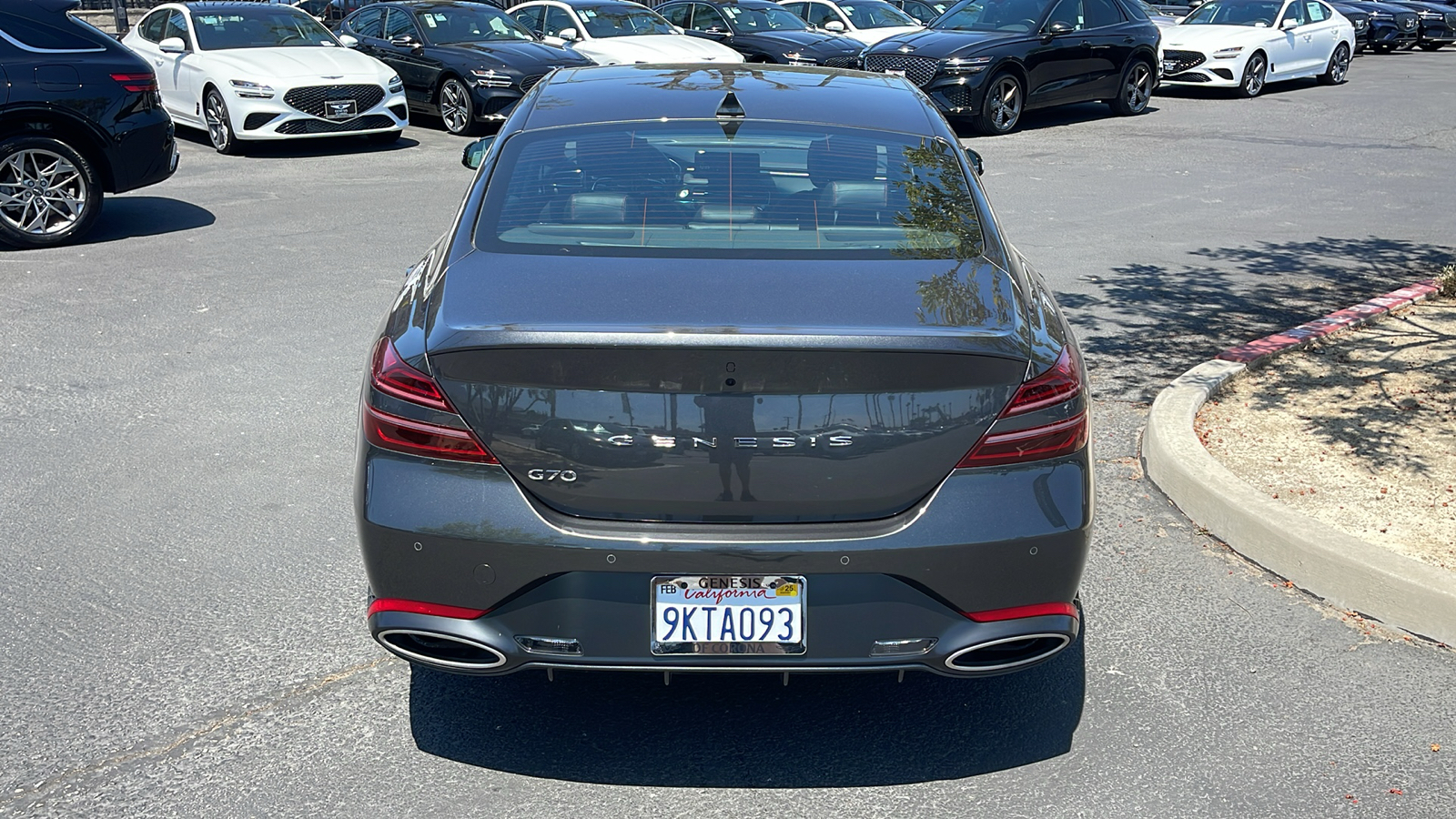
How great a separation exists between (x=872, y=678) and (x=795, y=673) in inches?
33.0

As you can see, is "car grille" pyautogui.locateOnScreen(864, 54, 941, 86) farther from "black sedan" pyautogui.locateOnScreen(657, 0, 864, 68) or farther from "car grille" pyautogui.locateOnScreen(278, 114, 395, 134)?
"car grille" pyautogui.locateOnScreen(278, 114, 395, 134)

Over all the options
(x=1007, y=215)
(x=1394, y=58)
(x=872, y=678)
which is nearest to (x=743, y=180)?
(x=872, y=678)

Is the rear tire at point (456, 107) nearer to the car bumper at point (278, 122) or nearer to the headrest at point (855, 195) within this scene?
the car bumper at point (278, 122)

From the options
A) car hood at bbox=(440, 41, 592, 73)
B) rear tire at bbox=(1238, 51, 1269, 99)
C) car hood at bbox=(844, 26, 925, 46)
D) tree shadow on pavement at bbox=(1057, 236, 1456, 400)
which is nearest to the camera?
tree shadow on pavement at bbox=(1057, 236, 1456, 400)

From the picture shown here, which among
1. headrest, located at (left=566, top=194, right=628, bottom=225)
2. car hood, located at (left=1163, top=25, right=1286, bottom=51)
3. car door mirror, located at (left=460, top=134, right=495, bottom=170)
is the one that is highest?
headrest, located at (left=566, top=194, right=628, bottom=225)

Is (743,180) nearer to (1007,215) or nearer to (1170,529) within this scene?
(1170,529)

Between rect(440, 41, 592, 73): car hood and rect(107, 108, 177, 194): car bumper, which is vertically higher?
rect(440, 41, 592, 73): car hood

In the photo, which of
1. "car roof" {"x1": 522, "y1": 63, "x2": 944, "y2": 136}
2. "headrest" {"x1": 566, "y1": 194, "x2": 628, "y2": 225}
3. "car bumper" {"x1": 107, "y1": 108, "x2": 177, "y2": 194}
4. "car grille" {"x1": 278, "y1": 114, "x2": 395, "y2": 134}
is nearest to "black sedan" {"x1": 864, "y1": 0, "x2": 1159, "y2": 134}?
"car grille" {"x1": 278, "y1": 114, "x2": 395, "y2": 134}

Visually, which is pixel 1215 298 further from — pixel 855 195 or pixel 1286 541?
pixel 855 195

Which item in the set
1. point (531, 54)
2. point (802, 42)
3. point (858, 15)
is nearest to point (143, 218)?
point (531, 54)

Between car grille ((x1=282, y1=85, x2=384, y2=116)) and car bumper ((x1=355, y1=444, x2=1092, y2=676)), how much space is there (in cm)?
1195

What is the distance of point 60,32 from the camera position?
10.0m

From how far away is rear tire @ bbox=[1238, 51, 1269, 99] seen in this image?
20750 millimetres

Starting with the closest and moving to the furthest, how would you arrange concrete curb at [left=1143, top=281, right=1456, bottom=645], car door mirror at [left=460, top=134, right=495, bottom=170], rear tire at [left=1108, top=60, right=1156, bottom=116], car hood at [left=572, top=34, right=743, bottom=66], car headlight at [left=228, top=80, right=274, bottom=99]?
1. concrete curb at [left=1143, top=281, right=1456, bottom=645]
2. car door mirror at [left=460, top=134, right=495, bottom=170]
3. car headlight at [left=228, top=80, right=274, bottom=99]
4. car hood at [left=572, top=34, right=743, bottom=66]
5. rear tire at [left=1108, top=60, right=1156, bottom=116]
